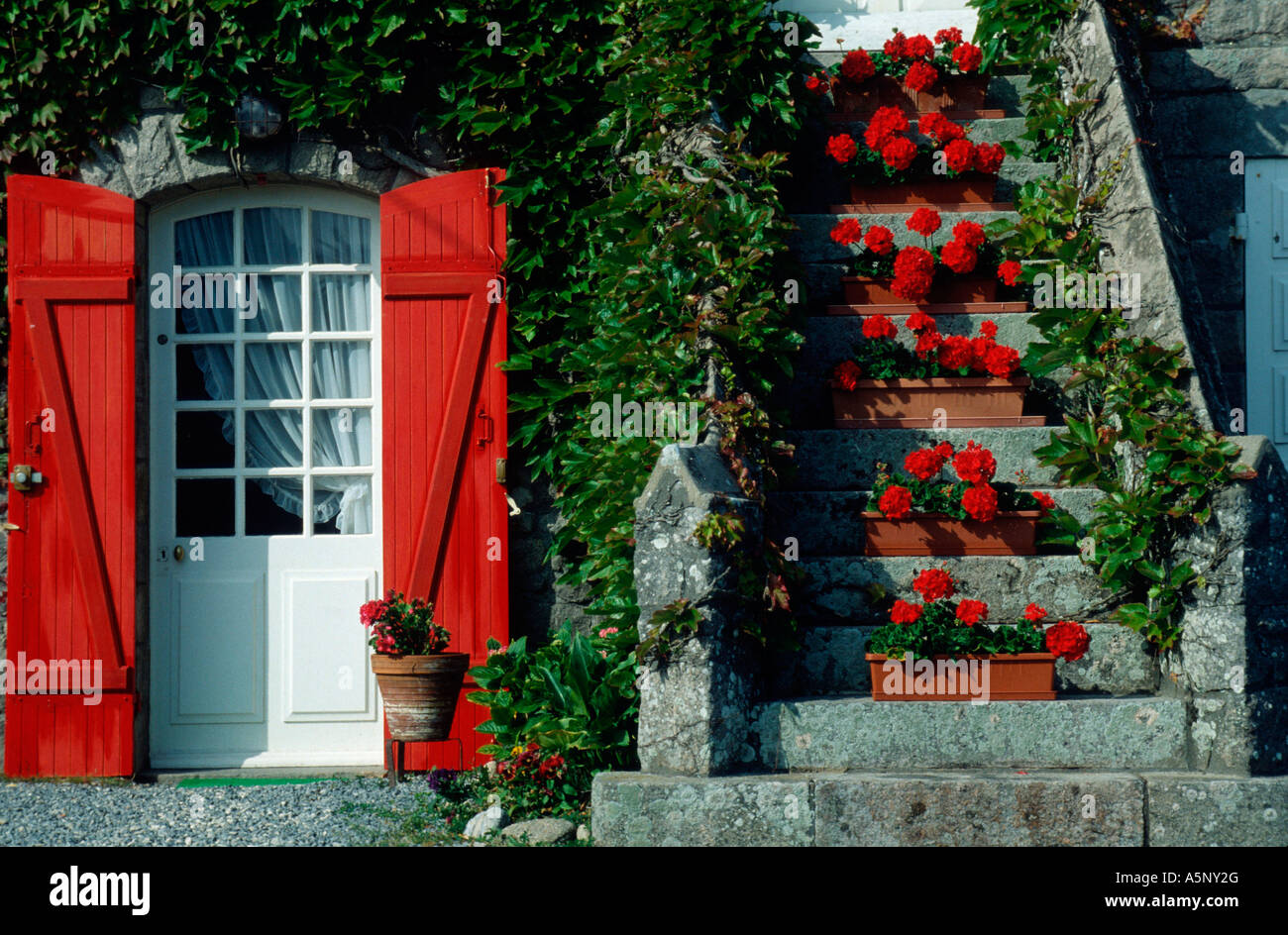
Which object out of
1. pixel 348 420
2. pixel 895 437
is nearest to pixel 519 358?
pixel 348 420

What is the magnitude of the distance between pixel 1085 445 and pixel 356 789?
2.98 meters

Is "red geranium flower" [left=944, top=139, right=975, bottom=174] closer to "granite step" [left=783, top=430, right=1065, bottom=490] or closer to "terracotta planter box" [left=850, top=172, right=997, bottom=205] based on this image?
"terracotta planter box" [left=850, top=172, right=997, bottom=205]

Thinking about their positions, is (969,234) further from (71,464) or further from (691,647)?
(71,464)

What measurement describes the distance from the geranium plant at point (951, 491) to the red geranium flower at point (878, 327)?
2.02 ft

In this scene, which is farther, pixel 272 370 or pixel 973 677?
pixel 272 370

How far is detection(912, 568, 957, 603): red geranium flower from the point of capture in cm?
374

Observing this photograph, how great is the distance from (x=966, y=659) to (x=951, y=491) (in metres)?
0.69

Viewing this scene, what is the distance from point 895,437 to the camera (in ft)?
14.3

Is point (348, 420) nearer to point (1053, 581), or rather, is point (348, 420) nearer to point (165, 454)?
point (165, 454)

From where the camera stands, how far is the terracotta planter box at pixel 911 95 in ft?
18.1

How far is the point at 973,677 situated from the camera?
11.8ft

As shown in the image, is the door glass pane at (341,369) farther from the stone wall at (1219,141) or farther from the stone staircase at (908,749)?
the stone wall at (1219,141)

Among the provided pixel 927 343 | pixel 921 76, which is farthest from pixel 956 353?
pixel 921 76

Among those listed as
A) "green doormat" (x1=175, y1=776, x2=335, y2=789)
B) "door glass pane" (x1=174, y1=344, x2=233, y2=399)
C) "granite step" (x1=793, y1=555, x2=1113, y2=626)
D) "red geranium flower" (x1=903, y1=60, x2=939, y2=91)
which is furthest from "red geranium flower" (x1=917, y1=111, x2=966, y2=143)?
"green doormat" (x1=175, y1=776, x2=335, y2=789)
